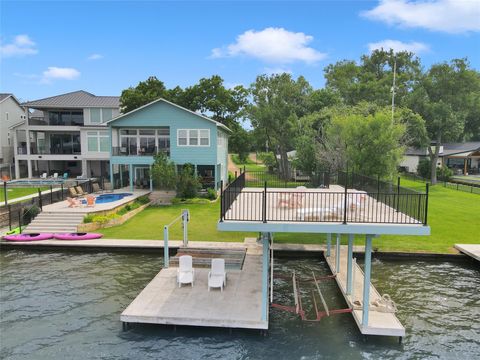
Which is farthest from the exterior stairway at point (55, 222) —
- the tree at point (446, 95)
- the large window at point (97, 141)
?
the tree at point (446, 95)

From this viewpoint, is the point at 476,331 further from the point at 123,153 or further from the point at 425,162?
the point at 425,162

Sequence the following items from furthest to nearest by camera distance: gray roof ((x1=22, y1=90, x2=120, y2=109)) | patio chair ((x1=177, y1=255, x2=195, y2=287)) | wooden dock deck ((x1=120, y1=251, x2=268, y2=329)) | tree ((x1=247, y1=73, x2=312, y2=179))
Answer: tree ((x1=247, y1=73, x2=312, y2=179)), gray roof ((x1=22, y1=90, x2=120, y2=109)), patio chair ((x1=177, y1=255, x2=195, y2=287)), wooden dock deck ((x1=120, y1=251, x2=268, y2=329))

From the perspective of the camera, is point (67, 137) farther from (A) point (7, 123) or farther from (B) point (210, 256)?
(B) point (210, 256)

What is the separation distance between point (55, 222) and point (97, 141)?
64.4 feet

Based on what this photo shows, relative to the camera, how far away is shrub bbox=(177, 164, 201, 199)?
1100 inches

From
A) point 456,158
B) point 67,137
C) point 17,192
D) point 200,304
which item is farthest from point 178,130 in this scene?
point 456,158

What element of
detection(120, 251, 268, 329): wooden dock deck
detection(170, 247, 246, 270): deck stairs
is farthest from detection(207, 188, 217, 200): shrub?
detection(120, 251, 268, 329): wooden dock deck

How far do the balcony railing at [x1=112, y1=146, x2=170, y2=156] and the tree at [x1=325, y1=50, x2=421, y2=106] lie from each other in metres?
24.8

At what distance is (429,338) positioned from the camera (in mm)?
10172

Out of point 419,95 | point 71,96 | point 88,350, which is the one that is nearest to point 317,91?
point 419,95

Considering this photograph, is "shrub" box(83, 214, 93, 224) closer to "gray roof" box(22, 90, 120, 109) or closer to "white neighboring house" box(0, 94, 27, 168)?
"gray roof" box(22, 90, 120, 109)

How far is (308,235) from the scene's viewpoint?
19.2 metres

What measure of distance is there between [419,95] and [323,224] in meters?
37.4

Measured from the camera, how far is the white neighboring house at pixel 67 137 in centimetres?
3819
